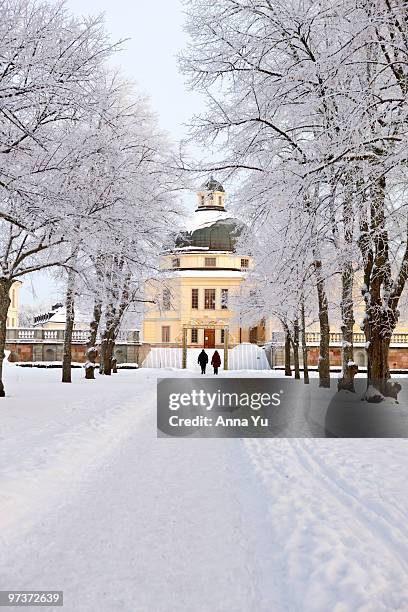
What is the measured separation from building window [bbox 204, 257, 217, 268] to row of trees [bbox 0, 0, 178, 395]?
1931 inches

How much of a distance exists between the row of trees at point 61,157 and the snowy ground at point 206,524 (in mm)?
4999

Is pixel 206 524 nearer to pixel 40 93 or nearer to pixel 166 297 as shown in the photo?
pixel 40 93

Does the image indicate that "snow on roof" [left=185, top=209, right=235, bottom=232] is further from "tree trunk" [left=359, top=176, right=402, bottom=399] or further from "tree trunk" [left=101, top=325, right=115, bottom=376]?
"tree trunk" [left=359, top=176, right=402, bottom=399]

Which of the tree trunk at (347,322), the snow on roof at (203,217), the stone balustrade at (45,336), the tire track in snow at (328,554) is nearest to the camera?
the tire track in snow at (328,554)

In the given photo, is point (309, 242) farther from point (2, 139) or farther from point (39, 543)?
point (39, 543)

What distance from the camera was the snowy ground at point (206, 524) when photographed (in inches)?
155

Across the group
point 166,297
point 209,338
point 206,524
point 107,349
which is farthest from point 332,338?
point 206,524

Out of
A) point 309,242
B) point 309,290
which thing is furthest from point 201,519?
point 309,290

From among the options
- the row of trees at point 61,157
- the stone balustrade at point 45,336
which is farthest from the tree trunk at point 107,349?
the stone balustrade at point 45,336

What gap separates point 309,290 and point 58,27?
1008 cm

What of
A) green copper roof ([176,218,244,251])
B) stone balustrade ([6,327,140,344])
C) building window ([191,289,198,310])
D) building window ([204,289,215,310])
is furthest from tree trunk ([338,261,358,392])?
green copper roof ([176,218,244,251])

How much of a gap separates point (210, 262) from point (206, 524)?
63657 millimetres

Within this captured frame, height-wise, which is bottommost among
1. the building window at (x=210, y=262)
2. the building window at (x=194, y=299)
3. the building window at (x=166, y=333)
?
the building window at (x=166, y=333)

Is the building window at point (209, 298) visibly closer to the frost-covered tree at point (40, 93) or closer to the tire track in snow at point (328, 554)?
the frost-covered tree at point (40, 93)
